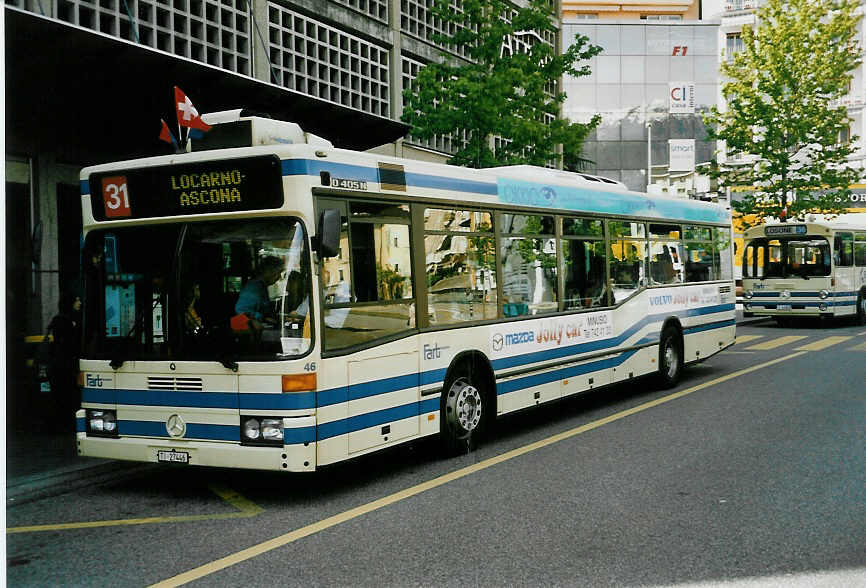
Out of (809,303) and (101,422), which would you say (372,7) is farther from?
(101,422)

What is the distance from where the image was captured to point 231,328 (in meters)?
7.16

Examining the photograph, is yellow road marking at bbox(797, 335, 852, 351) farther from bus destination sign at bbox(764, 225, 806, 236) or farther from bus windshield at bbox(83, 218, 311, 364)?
bus windshield at bbox(83, 218, 311, 364)

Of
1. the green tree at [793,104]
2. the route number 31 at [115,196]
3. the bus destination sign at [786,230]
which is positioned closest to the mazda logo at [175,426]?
the route number 31 at [115,196]

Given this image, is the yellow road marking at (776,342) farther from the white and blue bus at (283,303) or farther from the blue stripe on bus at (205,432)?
the blue stripe on bus at (205,432)

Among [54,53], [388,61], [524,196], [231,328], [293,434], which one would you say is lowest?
[293,434]

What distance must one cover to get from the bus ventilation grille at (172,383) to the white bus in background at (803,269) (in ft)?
71.4

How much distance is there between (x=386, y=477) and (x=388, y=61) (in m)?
15.8

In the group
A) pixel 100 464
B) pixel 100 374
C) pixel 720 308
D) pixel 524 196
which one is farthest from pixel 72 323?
pixel 720 308

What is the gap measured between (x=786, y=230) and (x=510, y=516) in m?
22.0

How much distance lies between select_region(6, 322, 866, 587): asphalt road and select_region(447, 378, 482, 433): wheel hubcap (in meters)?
0.33

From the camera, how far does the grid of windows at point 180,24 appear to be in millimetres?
13875

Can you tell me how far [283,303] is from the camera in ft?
23.1

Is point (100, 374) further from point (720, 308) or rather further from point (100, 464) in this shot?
point (720, 308)

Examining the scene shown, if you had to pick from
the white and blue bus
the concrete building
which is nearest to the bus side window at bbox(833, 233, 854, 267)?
the white and blue bus
